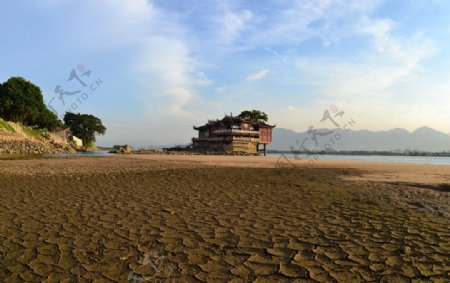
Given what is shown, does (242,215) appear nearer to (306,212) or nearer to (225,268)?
(306,212)

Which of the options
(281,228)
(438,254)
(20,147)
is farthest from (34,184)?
(20,147)

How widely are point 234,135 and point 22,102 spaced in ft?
132

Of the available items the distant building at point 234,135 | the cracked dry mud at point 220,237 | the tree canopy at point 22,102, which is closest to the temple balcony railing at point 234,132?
the distant building at point 234,135

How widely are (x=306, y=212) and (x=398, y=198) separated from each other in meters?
3.72

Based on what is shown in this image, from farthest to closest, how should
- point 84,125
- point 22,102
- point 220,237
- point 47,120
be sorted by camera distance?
point 84,125 < point 47,120 < point 22,102 < point 220,237

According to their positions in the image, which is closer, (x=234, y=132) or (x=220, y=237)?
(x=220, y=237)

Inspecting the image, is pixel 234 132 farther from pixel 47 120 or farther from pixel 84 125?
pixel 84 125

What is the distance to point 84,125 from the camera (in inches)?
3297

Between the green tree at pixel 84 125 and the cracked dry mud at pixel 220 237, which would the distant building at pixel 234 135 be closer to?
the green tree at pixel 84 125

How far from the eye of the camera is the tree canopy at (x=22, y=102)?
54.0m

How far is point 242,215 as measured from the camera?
253 inches

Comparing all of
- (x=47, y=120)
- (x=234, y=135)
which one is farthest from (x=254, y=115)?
(x=47, y=120)

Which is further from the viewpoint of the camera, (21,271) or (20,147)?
(20,147)

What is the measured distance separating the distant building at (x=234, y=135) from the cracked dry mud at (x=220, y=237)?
171ft
